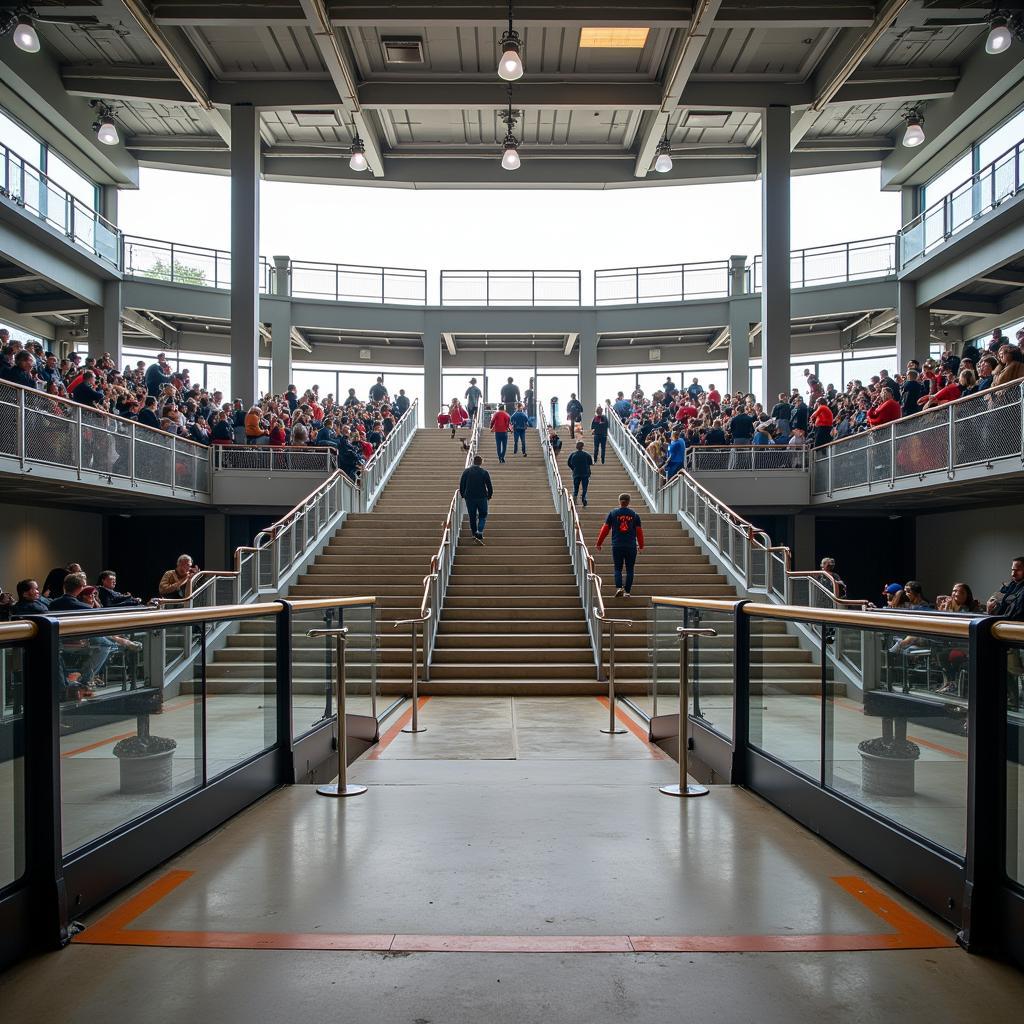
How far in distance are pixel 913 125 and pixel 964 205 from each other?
2.61m

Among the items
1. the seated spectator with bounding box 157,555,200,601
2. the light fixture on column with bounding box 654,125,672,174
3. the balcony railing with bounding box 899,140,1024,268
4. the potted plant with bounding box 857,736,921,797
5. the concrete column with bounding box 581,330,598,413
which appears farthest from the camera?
the concrete column with bounding box 581,330,598,413

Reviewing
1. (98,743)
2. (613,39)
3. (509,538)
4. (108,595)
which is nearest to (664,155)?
(613,39)

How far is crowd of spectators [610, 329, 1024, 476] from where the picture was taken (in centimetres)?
1450

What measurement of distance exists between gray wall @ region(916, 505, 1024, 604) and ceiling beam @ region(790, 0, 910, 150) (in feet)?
34.5

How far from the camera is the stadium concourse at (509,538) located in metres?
3.44

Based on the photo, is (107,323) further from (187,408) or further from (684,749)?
(684,749)

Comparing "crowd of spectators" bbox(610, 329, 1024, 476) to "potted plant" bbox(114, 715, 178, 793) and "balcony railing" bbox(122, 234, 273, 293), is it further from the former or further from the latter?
"balcony railing" bbox(122, 234, 273, 293)

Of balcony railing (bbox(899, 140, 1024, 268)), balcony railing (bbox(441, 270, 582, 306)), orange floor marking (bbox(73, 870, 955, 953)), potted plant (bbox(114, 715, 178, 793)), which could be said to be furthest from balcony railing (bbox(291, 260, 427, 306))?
orange floor marking (bbox(73, 870, 955, 953))

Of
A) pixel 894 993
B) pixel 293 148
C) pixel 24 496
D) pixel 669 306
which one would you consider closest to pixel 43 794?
pixel 894 993

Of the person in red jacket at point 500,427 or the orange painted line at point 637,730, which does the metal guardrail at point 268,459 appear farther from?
the orange painted line at point 637,730

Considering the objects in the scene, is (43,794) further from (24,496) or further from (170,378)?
(170,378)

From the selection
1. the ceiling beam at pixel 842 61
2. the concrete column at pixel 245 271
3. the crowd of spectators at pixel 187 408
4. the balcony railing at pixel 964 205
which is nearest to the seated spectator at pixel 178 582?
the crowd of spectators at pixel 187 408

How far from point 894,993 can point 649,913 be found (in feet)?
3.36

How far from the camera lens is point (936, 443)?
14852mm
